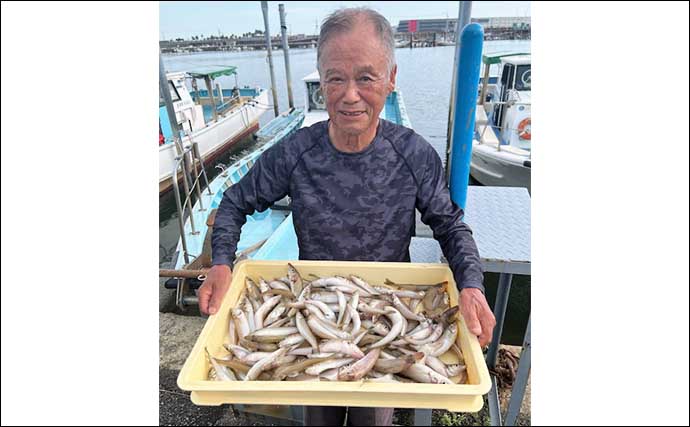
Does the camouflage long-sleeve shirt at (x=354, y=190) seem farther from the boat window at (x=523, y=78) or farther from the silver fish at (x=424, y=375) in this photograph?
the boat window at (x=523, y=78)

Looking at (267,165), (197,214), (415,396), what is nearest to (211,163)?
(197,214)

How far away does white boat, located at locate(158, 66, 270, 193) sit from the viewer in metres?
10.4

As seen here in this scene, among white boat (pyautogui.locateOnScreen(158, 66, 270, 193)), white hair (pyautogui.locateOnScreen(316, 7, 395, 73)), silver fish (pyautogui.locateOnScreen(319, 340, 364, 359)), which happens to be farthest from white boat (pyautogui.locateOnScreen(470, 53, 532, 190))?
silver fish (pyautogui.locateOnScreen(319, 340, 364, 359))

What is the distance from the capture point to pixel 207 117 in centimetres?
1617

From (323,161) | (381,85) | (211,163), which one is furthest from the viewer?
(211,163)

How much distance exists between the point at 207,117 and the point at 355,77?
Answer: 15787mm

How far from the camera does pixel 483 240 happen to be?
7.04 feet

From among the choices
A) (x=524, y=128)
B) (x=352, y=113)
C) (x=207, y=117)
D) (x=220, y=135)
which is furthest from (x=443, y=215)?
(x=207, y=117)

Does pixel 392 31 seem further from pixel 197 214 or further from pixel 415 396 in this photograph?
pixel 197 214

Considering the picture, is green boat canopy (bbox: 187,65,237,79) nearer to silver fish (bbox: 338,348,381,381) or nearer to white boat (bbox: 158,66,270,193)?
white boat (bbox: 158,66,270,193)

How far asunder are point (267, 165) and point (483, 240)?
4.05 feet

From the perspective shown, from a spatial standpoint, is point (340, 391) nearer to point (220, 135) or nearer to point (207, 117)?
point (220, 135)

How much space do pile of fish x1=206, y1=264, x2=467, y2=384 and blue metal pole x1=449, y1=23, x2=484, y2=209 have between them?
59 cm

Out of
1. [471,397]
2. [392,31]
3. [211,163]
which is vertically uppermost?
[392,31]
